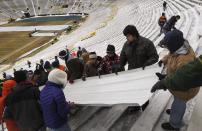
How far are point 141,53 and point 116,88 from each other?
787mm

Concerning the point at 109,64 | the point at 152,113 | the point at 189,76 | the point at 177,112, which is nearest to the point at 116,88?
the point at 152,113

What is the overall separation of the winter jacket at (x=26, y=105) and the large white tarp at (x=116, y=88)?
750 millimetres

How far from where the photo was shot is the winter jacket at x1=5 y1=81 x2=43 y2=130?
15.2ft

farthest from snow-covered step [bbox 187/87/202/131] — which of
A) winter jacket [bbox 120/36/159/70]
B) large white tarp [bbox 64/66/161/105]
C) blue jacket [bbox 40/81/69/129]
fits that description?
blue jacket [bbox 40/81/69/129]

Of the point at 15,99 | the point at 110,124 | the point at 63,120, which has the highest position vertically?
the point at 15,99

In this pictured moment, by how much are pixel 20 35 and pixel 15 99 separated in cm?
3993

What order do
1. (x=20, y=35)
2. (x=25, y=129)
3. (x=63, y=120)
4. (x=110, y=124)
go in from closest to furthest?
1. (x=63, y=120)
2. (x=25, y=129)
3. (x=110, y=124)
4. (x=20, y=35)

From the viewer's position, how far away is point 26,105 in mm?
4633

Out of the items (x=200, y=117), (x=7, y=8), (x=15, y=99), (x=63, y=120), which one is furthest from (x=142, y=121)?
(x=7, y=8)

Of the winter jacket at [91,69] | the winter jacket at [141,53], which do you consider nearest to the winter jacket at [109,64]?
the winter jacket at [91,69]

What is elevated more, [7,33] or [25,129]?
[7,33]

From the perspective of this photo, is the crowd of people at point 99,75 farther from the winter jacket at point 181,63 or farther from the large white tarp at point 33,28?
the large white tarp at point 33,28

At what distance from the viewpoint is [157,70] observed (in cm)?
504

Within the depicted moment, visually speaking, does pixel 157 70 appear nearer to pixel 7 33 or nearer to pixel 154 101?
pixel 154 101
